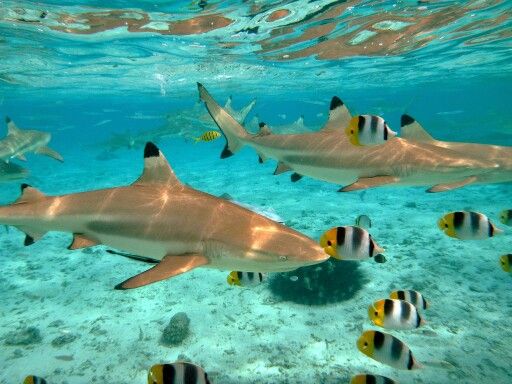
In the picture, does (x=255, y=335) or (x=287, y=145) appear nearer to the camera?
(x=287, y=145)

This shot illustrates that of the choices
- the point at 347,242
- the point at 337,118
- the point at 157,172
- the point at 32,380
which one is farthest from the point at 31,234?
the point at 337,118

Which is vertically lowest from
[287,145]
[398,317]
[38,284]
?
[38,284]

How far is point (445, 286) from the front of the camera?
957cm

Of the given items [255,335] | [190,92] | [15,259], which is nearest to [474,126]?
[190,92]

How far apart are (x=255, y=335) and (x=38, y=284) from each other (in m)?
7.35

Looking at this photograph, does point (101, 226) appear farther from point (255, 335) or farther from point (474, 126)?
point (474, 126)

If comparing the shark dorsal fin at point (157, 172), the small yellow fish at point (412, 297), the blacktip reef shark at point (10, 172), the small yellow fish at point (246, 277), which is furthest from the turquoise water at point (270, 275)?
the shark dorsal fin at point (157, 172)

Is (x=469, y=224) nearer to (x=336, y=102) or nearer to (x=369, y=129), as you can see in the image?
(x=369, y=129)

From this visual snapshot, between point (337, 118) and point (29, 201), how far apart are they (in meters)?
4.78

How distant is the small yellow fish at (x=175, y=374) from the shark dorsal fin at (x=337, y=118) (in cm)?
441

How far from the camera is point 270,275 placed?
401 inches

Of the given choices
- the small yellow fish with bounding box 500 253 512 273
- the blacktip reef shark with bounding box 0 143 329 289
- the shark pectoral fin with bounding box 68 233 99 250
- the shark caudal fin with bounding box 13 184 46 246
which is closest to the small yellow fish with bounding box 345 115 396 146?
the blacktip reef shark with bounding box 0 143 329 289

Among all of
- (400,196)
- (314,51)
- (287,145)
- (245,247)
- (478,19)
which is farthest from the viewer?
(314,51)

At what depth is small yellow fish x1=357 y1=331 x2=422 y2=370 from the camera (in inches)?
151
